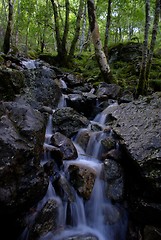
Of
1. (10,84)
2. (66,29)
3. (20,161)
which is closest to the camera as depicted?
(20,161)

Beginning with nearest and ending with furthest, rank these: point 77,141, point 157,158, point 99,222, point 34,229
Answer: point 34,229, point 157,158, point 99,222, point 77,141

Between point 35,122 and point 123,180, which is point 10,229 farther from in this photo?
point 123,180

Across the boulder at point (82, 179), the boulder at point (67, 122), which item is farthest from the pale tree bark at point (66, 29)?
the boulder at point (82, 179)

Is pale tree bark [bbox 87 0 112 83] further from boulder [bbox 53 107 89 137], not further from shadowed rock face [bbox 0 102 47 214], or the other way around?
shadowed rock face [bbox 0 102 47 214]

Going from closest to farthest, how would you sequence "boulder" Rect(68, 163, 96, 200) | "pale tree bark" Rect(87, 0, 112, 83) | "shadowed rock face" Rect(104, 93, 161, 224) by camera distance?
"shadowed rock face" Rect(104, 93, 161, 224) < "boulder" Rect(68, 163, 96, 200) < "pale tree bark" Rect(87, 0, 112, 83)

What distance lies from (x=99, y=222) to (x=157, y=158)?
5.48 ft

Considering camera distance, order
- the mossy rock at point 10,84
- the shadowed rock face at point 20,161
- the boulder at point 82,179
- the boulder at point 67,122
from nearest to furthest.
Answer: the shadowed rock face at point 20,161, the boulder at point 82,179, the boulder at point 67,122, the mossy rock at point 10,84

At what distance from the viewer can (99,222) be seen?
480 cm

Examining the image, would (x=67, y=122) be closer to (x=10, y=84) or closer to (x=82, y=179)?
(x=10, y=84)

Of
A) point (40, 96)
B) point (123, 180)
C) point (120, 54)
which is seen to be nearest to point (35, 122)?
point (123, 180)

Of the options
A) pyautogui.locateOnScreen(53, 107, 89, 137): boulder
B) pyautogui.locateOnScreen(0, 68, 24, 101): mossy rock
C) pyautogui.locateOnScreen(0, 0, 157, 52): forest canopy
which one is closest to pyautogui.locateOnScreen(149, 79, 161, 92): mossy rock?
pyautogui.locateOnScreen(53, 107, 89, 137): boulder

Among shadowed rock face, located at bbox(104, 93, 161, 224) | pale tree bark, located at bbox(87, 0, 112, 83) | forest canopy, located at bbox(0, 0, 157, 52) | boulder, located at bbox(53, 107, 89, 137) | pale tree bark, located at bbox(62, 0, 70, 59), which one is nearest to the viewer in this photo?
shadowed rock face, located at bbox(104, 93, 161, 224)

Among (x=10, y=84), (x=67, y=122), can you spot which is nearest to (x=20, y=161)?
(x=67, y=122)

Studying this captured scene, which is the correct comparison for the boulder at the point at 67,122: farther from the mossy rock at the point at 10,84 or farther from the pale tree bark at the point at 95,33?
the pale tree bark at the point at 95,33
